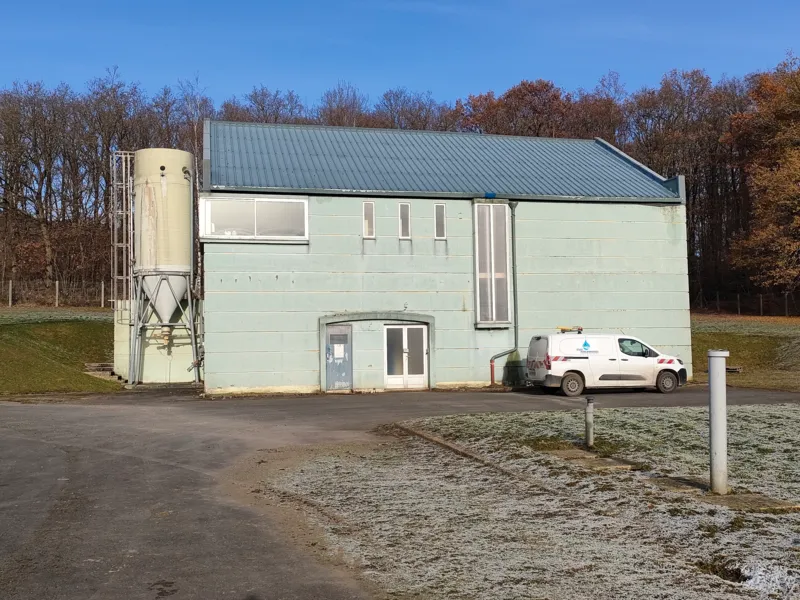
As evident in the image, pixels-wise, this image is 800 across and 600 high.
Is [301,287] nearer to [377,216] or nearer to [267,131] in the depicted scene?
[377,216]

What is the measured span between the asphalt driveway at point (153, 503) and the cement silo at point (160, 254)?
883 cm

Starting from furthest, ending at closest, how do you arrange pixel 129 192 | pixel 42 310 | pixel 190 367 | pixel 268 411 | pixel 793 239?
pixel 793 239 → pixel 42 310 → pixel 129 192 → pixel 190 367 → pixel 268 411

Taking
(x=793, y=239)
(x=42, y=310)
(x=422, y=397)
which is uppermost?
(x=793, y=239)

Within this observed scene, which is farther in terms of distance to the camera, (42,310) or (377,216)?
(42,310)

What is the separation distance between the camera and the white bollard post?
799cm

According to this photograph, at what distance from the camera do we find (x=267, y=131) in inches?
1206

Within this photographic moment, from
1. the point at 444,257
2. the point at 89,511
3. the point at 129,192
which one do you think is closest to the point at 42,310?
the point at 129,192

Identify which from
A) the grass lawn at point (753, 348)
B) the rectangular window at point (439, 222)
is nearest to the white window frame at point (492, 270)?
the rectangular window at point (439, 222)

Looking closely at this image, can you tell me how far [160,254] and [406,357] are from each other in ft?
32.8

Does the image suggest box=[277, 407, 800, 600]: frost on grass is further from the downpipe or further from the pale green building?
the downpipe

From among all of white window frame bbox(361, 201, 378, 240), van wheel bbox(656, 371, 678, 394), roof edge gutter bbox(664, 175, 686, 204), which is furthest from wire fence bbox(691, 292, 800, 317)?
white window frame bbox(361, 201, 378, 240)

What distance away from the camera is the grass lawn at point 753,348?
2939cm

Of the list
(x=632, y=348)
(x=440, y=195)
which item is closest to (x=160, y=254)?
(x=440, y=195)

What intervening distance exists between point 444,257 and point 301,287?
5.00 m
